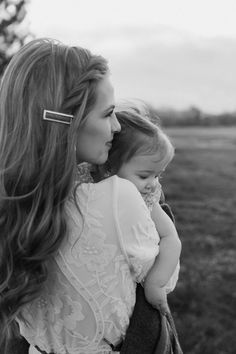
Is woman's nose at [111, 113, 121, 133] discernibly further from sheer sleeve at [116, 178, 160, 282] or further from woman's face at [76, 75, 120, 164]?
sheer sleeve at [116, 178, 160, 282]

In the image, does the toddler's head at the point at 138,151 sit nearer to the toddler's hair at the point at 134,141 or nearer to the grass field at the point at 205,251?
the toddler's hair at the point at 134,141

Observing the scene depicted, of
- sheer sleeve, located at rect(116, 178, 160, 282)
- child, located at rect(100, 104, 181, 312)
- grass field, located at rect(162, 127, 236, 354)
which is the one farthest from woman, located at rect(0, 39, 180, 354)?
grass field, located at rect(162, 127, 236, 354)

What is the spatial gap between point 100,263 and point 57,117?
408 mm

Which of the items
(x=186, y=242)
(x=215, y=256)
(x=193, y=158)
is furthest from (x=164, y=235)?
(x=193, y=158)

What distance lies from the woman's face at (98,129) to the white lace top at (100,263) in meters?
0.13

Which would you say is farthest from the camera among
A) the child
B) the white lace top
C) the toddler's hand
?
the child

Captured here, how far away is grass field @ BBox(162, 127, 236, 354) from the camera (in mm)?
4699

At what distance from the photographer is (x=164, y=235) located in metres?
2.08

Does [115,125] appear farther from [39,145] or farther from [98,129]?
[39,145]

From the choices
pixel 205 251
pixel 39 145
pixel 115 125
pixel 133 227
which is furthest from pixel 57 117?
pixel 205 251

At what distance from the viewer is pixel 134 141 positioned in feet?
7.07

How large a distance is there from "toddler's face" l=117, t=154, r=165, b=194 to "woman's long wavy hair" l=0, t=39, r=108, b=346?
0.31 m

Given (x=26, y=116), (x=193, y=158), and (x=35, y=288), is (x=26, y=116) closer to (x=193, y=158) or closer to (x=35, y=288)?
(x=35, y=288)

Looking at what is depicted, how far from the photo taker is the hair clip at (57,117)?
72.5 inches
